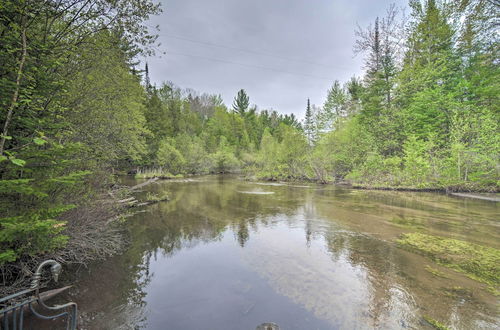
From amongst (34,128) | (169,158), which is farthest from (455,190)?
(169,158)

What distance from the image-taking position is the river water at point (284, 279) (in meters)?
3.53

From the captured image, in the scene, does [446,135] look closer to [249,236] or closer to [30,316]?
[249,236]

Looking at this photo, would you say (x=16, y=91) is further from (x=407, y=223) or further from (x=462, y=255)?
(x=407, y=223)

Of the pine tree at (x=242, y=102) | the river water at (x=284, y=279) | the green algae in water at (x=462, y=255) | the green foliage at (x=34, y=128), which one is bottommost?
the river water at (x=284, y=279)

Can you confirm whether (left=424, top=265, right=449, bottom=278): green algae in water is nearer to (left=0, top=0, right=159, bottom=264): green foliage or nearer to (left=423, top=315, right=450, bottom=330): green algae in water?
(left=423, top=315, right=450, bottom=330): green algae in water

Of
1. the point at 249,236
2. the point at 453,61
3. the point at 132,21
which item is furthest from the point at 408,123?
the point at 132,21

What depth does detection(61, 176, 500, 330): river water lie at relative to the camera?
353 centimetres

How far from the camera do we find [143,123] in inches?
832

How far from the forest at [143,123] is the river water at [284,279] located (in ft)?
4.03

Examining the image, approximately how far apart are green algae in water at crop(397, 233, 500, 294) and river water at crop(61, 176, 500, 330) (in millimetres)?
344

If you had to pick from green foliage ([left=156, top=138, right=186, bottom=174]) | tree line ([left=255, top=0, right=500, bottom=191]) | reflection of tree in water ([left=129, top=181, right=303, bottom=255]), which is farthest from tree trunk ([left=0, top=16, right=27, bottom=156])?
green foliage ([left=156, top=138, right=186, bottom=174])

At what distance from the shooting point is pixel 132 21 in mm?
5629

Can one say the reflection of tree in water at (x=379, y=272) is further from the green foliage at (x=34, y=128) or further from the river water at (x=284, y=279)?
the green foliage at (x=34, y=128)

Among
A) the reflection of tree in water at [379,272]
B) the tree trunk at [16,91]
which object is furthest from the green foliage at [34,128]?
the reflection of tree in water at [379,272]
